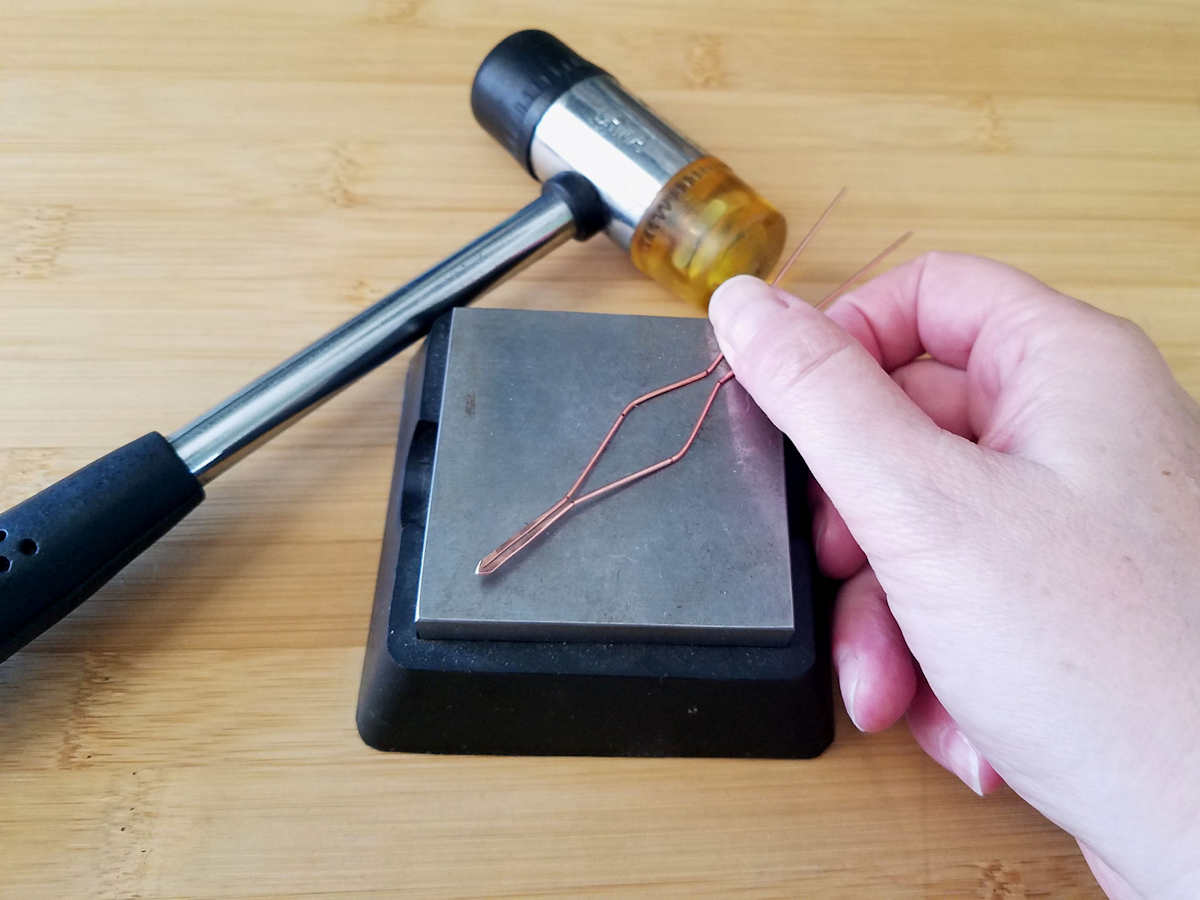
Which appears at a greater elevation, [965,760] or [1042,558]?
[1042,558]

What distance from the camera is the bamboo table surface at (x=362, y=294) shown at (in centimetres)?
58

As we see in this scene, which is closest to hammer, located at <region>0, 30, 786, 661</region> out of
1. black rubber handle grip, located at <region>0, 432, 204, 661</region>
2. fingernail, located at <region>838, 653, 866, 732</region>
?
black rubber handle grip, located at <region>0, 432, 204, 661</region>

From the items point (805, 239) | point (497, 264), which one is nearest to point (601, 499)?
point (497, 264)

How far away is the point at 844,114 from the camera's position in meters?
0.90

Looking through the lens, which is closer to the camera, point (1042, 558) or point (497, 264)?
point (1042, 558)

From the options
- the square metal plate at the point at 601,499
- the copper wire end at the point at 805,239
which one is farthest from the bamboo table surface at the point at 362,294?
the square metal plate at the point at 601,499

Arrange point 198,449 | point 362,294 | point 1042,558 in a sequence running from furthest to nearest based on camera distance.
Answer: point 362,294, point 198,449, point 1042,558

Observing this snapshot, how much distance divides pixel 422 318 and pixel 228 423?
15cm

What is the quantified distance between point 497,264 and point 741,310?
22cm

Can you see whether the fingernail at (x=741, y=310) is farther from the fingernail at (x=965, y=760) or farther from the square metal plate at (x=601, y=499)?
the fingernail at (x=965, y=760)

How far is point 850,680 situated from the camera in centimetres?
59

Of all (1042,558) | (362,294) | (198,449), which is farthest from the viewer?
(362,294)

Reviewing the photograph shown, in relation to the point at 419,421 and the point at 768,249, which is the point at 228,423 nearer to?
the point at 419,421

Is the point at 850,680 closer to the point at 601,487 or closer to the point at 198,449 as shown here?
the point at 601,487
